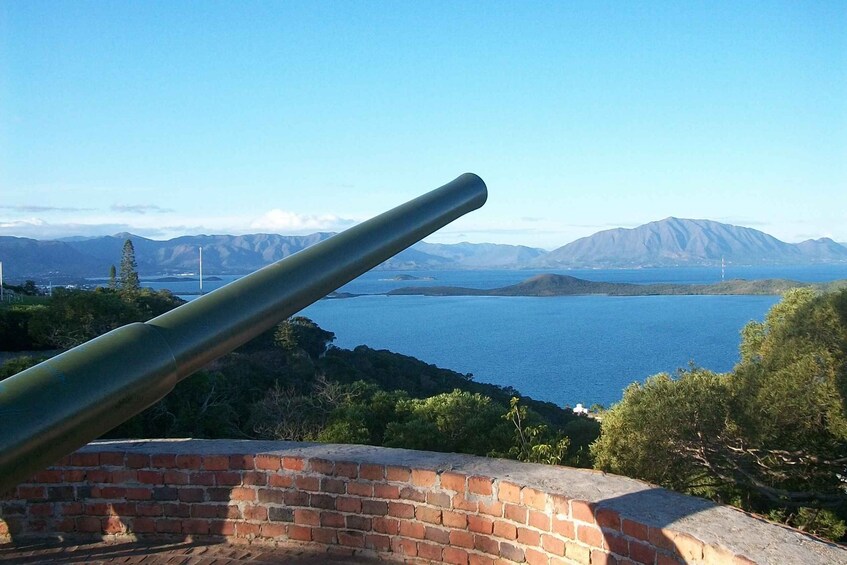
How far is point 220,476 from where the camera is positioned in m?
3.04

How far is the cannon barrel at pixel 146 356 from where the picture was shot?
3.92 ft

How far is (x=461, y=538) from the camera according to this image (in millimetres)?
2689

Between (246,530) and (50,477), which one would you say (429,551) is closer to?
(246,530)

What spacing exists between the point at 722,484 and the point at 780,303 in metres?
3.01

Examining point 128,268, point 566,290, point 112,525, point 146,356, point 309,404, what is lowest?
point 566,290

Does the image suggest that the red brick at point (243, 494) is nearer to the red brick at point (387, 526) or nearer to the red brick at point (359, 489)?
the red brick at point (359, 489)

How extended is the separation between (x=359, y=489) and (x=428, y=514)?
307 mm

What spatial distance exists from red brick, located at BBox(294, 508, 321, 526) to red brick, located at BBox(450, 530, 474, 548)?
601 millimetres

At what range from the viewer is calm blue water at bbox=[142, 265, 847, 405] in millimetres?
50656

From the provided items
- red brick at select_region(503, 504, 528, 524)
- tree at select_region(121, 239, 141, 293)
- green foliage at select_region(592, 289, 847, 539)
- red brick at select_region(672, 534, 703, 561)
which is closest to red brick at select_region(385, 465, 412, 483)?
red brick at select_region(503, 504, 528, 524)

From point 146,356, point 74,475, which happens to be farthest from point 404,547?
point 146,356

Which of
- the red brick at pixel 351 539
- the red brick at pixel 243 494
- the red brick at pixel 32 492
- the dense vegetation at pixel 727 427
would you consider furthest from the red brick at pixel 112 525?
the dense vegetation at pixel 727 427

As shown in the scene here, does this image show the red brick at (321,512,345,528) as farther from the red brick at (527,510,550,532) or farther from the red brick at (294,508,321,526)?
the red brick at (527,510,550,532)

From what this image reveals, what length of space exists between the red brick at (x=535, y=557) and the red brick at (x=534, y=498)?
0.16 m
